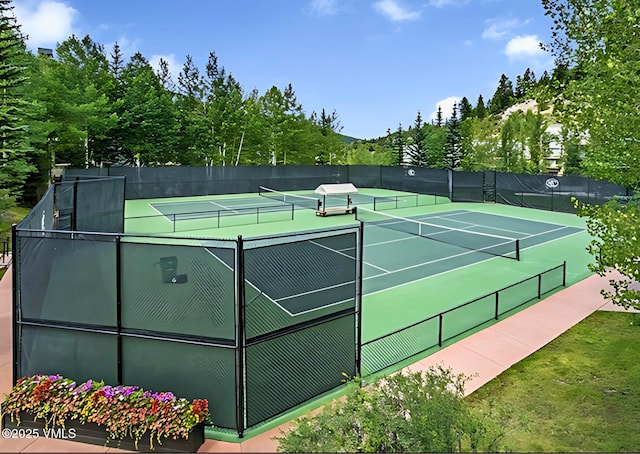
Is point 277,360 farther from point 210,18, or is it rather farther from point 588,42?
point 210,18

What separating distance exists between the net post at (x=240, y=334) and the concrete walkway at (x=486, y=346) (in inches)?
14.5

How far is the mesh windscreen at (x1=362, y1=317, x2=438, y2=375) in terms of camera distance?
9.19 metres

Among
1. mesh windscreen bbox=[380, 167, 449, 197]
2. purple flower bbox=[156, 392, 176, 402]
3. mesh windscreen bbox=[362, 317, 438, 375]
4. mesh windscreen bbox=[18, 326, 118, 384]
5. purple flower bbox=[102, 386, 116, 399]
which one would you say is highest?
mesh windscreen bbox=[380, 167, 449, 197]

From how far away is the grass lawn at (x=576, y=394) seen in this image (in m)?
6.75

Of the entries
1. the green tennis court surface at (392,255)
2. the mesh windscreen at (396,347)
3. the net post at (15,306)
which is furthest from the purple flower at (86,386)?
the mesh windscreen at (396,347)

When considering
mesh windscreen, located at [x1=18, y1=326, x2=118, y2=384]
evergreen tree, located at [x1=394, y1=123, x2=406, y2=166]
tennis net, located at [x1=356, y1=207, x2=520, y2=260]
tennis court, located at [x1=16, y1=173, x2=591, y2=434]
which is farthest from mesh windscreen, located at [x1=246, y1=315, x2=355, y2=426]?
evergreen tree, located at [x1=394, y1=123, x2=406, y2=166]

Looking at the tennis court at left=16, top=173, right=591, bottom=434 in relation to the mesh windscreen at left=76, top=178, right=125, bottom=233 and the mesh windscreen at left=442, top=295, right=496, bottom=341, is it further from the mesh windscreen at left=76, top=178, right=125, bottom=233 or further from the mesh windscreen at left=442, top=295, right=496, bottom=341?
the mesh windscreen at left=76, top=178, right=125, bottom=233

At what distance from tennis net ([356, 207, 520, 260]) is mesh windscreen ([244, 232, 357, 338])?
12700 mm

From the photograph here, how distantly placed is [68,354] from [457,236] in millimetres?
19549

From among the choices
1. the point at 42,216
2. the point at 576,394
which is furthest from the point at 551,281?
the point at 42,216

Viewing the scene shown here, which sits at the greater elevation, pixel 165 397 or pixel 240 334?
pixel 240 334

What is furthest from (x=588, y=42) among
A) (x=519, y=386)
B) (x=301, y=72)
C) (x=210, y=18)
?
(x=301, y=72)

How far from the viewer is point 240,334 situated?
21.1 feet

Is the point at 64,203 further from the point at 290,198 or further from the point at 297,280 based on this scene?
the point at 290,198
